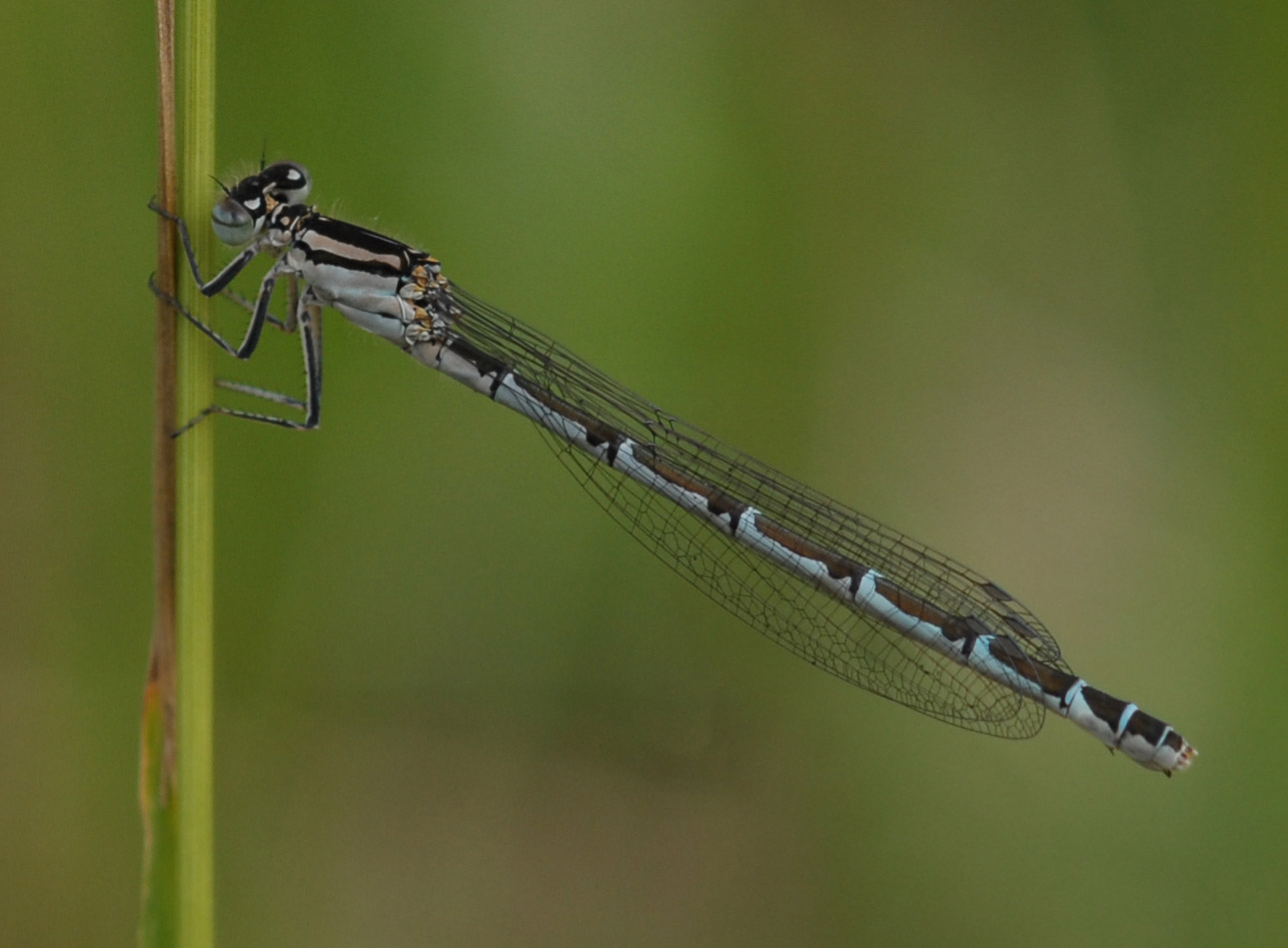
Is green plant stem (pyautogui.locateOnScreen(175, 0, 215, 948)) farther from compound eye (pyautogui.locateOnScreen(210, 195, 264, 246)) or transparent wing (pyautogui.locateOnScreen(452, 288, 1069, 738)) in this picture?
transparent wing (pyautogui.locateOnScreen(452, 288, 1069, 738))

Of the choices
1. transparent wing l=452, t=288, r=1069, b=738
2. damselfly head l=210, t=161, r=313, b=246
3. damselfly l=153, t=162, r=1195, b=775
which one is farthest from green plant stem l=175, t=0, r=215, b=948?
transparent wing l=452, t=288, r=1069, b=738

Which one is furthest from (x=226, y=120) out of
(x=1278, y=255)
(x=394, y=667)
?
(x=1278, y=255)

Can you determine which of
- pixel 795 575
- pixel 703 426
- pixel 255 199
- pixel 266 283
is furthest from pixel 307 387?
pixel 795 575

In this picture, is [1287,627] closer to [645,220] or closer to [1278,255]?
[1278,255]

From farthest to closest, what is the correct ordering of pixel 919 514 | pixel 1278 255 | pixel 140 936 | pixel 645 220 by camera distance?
1. pixel 919 514
2. pixel 1278 255
3. pixel 645 220
4. pixel 140 936

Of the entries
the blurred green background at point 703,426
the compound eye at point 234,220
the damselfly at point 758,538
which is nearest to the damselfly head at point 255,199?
the compound eye at point 234,220

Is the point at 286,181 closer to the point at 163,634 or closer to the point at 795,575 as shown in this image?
the point at 163,634

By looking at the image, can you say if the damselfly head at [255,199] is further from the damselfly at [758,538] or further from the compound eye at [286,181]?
the damselfly at [758,538]
